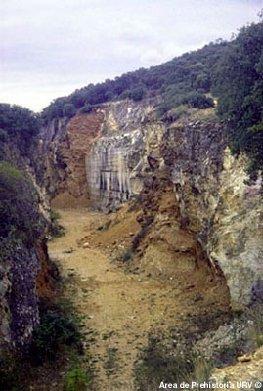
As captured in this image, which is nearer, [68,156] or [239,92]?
[239,92]

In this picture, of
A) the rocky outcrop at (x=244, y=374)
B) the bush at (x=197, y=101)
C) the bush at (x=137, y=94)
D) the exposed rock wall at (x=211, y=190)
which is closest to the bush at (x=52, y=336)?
the exposed rock wall at (x=211, y=190)

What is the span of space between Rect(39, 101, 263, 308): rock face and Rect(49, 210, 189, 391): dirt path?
2.35 m

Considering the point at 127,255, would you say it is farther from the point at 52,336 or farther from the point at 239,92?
the point at 52,336

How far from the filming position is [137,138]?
30.3 metres

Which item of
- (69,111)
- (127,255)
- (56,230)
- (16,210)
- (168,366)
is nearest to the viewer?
(168,366)

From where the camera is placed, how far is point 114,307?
16.1 meters

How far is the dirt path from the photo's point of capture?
1216 cm

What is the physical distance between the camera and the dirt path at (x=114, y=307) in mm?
12156

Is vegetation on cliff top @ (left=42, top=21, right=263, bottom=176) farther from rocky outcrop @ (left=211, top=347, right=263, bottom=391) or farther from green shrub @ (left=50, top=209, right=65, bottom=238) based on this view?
green shrub @ (left=50, top=209, right=65, bottom=238)

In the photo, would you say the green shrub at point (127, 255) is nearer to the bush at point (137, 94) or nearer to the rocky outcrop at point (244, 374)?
the rocky outcrop at point (244, 374)

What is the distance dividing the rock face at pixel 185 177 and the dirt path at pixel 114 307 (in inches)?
92.7

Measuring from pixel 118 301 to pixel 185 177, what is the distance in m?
5.40

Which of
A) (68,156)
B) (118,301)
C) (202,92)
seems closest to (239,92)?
(118,301)

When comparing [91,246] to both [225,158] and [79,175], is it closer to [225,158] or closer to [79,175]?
[225,158]
